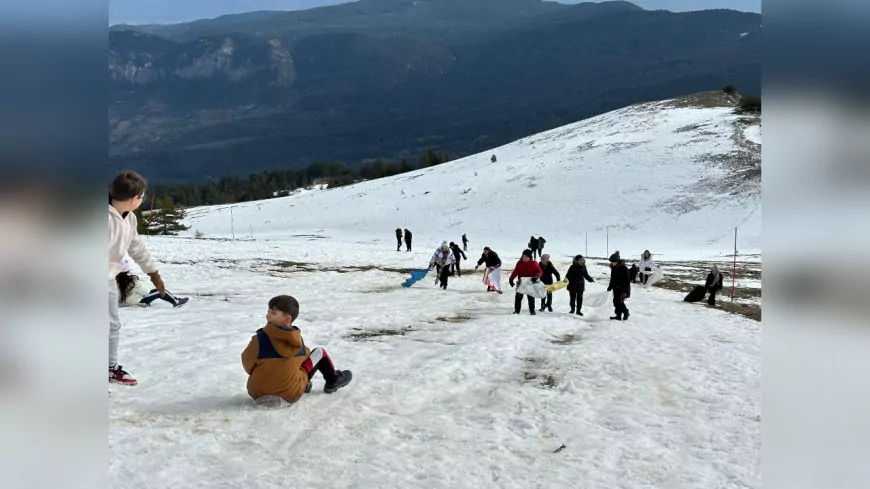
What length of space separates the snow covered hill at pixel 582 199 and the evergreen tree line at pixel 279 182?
115ft

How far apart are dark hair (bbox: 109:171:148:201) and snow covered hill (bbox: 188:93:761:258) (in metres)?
45.1

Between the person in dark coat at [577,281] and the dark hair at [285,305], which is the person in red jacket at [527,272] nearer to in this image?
the person in dark coat at [577,281]

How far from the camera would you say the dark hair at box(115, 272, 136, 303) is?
13516 mm

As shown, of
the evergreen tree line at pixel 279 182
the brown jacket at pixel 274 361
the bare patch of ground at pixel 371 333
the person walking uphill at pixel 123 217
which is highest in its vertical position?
the evergreen tree line at pixel 279 182

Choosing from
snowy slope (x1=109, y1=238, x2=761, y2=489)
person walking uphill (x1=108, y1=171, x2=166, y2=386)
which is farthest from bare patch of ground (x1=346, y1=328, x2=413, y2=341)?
person walking uphill (x1=108, y1=171, x2=166, y2=386)

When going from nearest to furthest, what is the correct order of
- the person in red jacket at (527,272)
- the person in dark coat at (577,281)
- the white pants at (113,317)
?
the white pants at (113,317)
the person in red jacket at (527,272)
the person in dark coat at (577,281)

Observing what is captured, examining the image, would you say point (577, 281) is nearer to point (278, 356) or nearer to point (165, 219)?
point (278, 356)

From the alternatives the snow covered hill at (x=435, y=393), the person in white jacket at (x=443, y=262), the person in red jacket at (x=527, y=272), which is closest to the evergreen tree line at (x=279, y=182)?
the person in white jacket at (x=443, y=262)

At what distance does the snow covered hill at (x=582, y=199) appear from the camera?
56.2 meters

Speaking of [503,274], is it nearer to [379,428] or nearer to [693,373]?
[693,373]

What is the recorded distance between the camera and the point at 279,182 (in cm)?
14538

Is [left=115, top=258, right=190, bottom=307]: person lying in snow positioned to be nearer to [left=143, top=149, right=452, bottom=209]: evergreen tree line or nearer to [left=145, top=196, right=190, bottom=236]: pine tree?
[left=145, top=196, right=190, bottom=236]: pine tree
